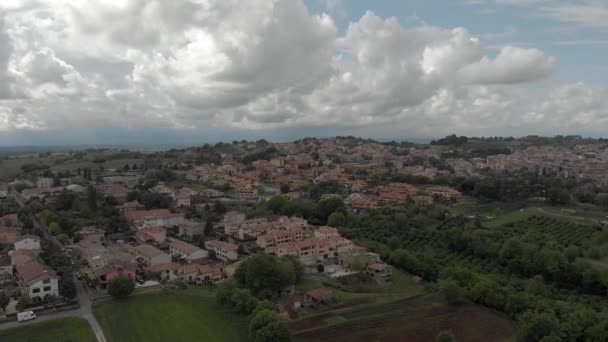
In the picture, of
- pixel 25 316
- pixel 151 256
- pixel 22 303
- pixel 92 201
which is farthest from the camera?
pixel 92 201

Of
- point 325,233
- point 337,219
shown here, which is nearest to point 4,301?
point 325,233

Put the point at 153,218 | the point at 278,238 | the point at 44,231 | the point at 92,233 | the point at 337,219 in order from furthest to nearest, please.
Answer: the point at 153,218
the point at 337,219
the point at 44,231
the point at 92,233
the point at 278,238

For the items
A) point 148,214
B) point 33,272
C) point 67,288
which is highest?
point 148,214

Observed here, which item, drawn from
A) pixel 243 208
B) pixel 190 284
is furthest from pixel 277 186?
pixel 190 284

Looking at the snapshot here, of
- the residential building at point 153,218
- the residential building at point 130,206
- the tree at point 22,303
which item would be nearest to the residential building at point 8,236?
the residential building at point 153,218

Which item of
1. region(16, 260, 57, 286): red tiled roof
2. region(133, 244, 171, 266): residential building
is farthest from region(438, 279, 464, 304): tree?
region(16, 260, 57, 286): red tiled roof

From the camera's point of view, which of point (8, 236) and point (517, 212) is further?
point (517, 212)

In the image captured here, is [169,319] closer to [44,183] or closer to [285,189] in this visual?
[285,189]
